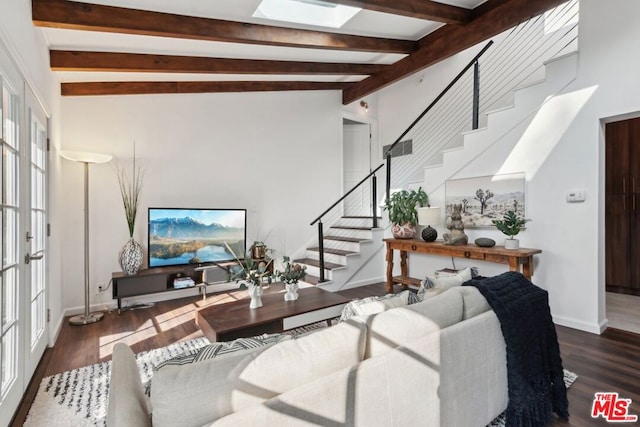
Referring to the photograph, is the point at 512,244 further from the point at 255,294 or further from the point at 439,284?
the point at 255,294

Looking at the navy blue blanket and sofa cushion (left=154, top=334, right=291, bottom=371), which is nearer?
sofa cushion (left=154, top=334, right=291, bottom=371)

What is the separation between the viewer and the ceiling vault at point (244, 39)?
2590mm

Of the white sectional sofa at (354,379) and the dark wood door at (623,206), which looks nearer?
the white sectional sofa at (354,379)

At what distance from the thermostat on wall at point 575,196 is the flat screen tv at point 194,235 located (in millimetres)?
4081

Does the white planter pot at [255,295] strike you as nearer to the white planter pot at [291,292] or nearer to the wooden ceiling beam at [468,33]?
the white planter pot at [291,292]

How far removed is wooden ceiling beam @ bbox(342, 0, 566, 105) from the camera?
10.6 ft

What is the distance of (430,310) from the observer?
1562 millimetres

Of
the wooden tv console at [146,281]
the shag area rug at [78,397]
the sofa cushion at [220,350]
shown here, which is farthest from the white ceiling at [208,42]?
the shag area rug at [78,397]

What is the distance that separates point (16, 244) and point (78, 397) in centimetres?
110

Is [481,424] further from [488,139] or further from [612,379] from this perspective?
[488,139]

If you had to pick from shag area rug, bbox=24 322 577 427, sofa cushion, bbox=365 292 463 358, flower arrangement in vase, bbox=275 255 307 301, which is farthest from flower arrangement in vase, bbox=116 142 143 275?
sofa cushion, bbox=365 292 463 358

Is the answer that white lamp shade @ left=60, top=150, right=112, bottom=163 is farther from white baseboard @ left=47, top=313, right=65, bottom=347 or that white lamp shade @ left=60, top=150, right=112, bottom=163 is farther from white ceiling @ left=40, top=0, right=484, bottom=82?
white baseboard @ left=47, top=313, right=65, bottom=347

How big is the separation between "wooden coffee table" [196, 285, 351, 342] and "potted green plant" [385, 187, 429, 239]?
6.53 ft

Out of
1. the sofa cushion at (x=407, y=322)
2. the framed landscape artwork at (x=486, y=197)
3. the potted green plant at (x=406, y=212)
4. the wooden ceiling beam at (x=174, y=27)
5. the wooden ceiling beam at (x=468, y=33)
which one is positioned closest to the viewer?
the sofa cushion at (x=407, y=322)
